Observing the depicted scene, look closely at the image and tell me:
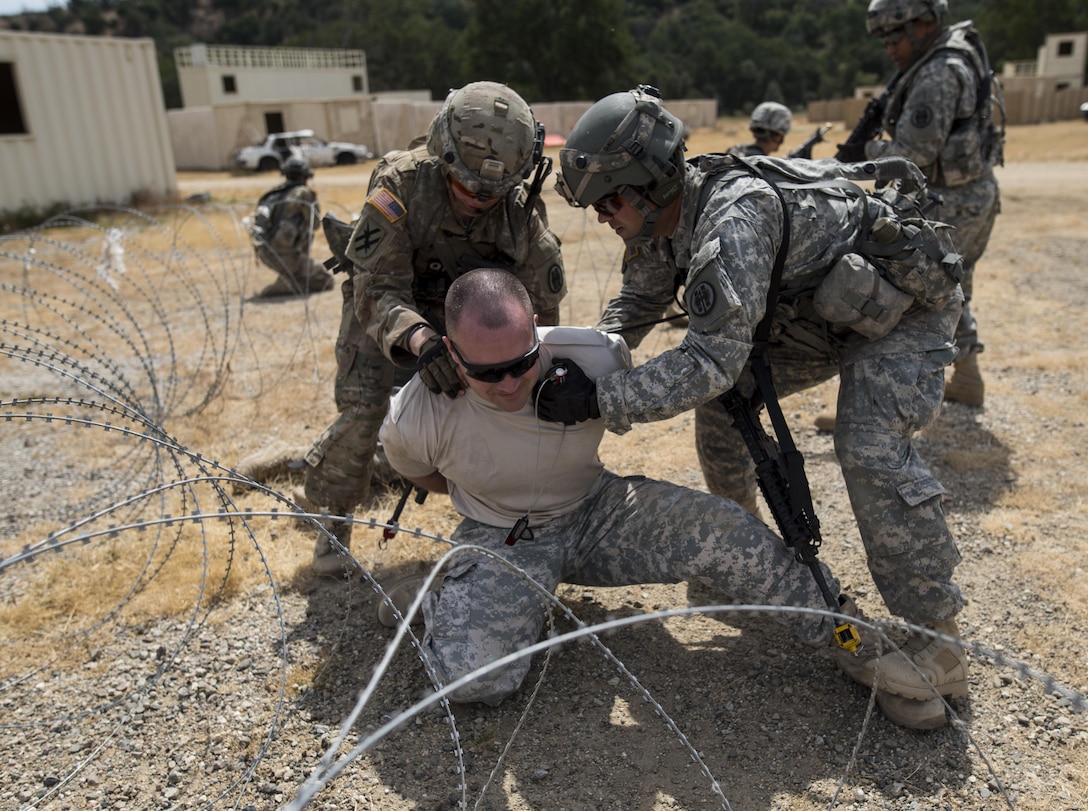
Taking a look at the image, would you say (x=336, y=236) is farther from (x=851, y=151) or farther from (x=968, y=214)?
(x=968, y=214)

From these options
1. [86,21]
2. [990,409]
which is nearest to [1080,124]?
[990,409]

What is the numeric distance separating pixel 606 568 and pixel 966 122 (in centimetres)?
345

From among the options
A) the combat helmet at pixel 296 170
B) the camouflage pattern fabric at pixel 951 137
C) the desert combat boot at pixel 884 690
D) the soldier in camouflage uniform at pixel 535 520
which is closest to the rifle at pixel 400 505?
the soldier in camouflage uniform at pixel 535 520

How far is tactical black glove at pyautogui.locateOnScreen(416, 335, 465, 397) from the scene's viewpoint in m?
2.80

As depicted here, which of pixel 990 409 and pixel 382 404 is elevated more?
pixel 382 404

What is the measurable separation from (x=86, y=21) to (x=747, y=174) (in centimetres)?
9756

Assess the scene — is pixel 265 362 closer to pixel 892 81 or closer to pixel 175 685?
pixel 175 685

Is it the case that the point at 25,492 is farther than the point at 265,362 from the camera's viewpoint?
No

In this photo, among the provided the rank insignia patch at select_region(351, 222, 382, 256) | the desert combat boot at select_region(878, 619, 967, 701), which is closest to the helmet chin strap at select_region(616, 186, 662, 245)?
the rank insignia patch at select_region(351, 222, 382, 256)

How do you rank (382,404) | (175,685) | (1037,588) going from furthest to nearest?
(382,404) → (1037,588) → (175,685)

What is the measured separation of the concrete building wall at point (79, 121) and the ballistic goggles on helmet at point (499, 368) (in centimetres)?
1561

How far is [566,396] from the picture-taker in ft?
9.05

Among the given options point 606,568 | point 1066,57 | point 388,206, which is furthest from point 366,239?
point 1066,57

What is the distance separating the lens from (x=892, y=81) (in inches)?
198
